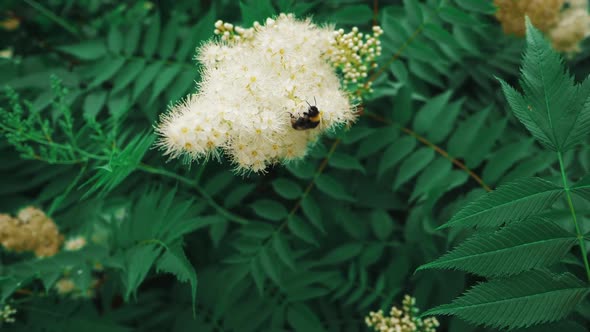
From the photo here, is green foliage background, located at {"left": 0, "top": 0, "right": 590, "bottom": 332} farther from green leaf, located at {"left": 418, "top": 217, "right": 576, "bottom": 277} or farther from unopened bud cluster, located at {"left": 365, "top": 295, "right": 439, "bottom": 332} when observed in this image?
green leaf, located at {"left": 418, "top": 217, "right": 576, "bottom": 277}

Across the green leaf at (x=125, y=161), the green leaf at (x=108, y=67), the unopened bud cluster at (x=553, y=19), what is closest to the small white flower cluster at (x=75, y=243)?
the green leaf at (x=108, y=67)

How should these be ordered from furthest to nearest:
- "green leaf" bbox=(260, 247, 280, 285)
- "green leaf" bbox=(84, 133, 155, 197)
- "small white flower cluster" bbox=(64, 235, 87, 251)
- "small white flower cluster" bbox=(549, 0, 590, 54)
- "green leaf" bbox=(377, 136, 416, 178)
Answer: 1. "small white flower cluster" bbox=(549, 0, 590, 54)
2. "small white flower cluster" bbox=(64, 235, 87, 251)
3. "green leaf" bbox=(377, 136, 416, 178)
4. "green leaf" bbox=(260, 247, 280, 285)
5. "green leaf" bbox=(84, 133, 155, 197)

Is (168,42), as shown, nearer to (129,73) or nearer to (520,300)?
(129,73)

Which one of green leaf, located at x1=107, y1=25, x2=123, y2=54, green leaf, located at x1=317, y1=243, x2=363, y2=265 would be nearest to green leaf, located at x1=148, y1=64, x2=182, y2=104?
green leaf, located at x1=107, y1=25, x2=123, y2=54

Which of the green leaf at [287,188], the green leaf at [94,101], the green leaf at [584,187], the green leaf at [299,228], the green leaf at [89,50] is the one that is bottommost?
the green leaf at [299,228]

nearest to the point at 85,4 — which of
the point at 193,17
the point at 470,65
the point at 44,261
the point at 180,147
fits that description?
the point at 193,17

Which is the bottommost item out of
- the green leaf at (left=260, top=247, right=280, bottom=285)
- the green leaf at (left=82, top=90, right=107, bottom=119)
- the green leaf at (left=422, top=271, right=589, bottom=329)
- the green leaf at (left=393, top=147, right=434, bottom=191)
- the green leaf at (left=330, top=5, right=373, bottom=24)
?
the green leaf at (left=422, top=271, right=589, bottom=329)

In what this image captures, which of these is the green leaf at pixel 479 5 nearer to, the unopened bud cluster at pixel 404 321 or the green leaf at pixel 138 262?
the unopened bud cluster at pixel 404 321
